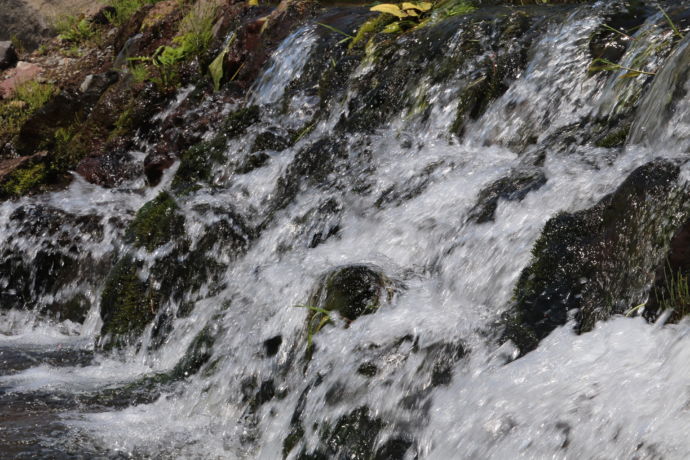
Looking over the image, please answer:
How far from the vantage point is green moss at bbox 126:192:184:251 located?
20.0 feet

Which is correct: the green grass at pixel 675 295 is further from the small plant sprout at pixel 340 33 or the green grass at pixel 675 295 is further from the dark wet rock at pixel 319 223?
the small plant sprout at pixel 340 33

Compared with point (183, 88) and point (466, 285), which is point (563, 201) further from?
point (183, 88)

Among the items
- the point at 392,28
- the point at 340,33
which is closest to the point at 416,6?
the point at 392,28

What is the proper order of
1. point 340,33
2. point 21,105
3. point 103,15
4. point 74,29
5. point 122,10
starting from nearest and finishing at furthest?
point 340,33 < point 21,105 < point 122,10 < point 74,29 < point 103,15

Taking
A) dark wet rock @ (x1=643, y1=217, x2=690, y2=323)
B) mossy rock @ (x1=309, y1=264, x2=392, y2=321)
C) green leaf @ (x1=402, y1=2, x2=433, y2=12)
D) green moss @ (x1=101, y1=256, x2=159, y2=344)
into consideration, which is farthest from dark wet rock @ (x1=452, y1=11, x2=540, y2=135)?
dark wet rock @ (x1=643, y1=217, x2=690, y2=323)

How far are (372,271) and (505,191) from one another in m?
0.82

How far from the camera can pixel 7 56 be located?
40.0 ft

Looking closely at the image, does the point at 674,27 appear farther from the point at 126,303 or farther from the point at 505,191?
the point at 126,303

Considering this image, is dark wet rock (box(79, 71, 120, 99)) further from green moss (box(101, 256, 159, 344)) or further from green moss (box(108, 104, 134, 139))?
green moss (box(101, 256, 159, 344))

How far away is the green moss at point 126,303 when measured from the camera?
19.0 ft

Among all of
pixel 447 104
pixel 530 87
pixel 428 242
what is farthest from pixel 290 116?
pixel 428 242

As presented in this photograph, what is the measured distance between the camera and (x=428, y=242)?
4770 millimetres

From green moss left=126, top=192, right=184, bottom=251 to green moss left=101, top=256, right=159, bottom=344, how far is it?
0.18m

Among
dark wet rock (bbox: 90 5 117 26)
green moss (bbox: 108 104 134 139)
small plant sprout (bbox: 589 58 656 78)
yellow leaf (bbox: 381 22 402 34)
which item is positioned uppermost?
small plant sprout (bbox: 589 58 656 78)
